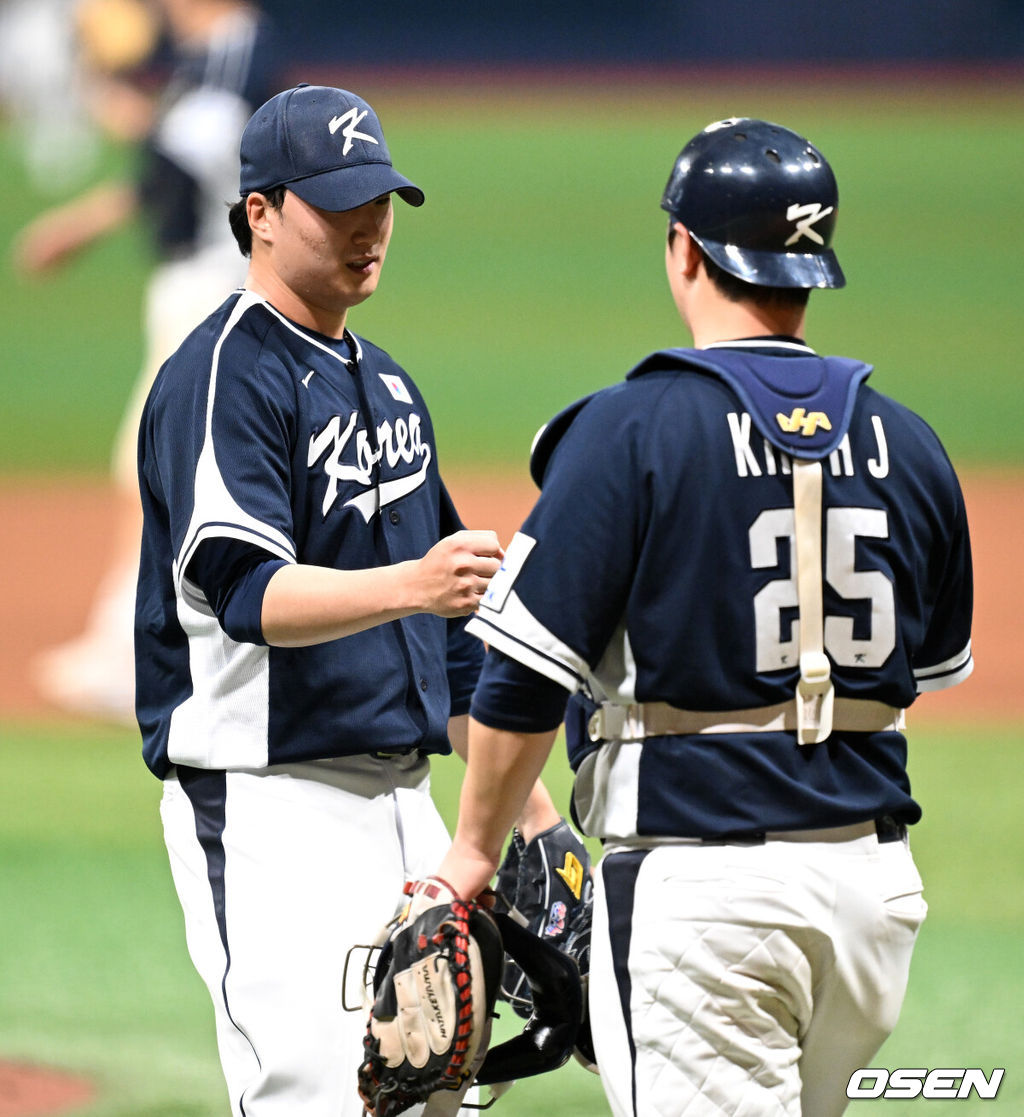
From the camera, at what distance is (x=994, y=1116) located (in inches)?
162

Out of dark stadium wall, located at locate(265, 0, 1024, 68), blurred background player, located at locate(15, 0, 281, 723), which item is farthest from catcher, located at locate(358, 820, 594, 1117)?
dark stadium wall, located at locate(265, 0, 1024, 68)

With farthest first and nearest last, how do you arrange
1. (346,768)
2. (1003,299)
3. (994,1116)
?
1. (1003,299)
2. (994,1116)
3. (346,768)

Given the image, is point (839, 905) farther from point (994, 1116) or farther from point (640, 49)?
point (640, 49)

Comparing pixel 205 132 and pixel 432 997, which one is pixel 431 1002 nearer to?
pixel 432 997

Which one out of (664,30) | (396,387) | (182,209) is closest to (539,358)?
(664,30)

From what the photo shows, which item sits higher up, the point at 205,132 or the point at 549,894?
the point at 205,132

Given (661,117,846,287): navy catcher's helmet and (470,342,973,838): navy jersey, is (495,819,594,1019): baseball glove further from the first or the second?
(661,117,846,287): navy catcher's helmet

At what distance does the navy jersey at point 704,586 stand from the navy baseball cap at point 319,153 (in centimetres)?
75

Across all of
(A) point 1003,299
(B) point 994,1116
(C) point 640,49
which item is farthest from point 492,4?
(B) point 994,1116

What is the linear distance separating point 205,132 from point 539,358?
534 inches

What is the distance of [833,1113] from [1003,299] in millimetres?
21500

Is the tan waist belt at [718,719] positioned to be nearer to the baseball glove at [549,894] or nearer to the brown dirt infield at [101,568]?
the baseball glove at [549,894]

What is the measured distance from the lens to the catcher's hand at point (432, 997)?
2.44m

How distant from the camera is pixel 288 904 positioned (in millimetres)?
2861
